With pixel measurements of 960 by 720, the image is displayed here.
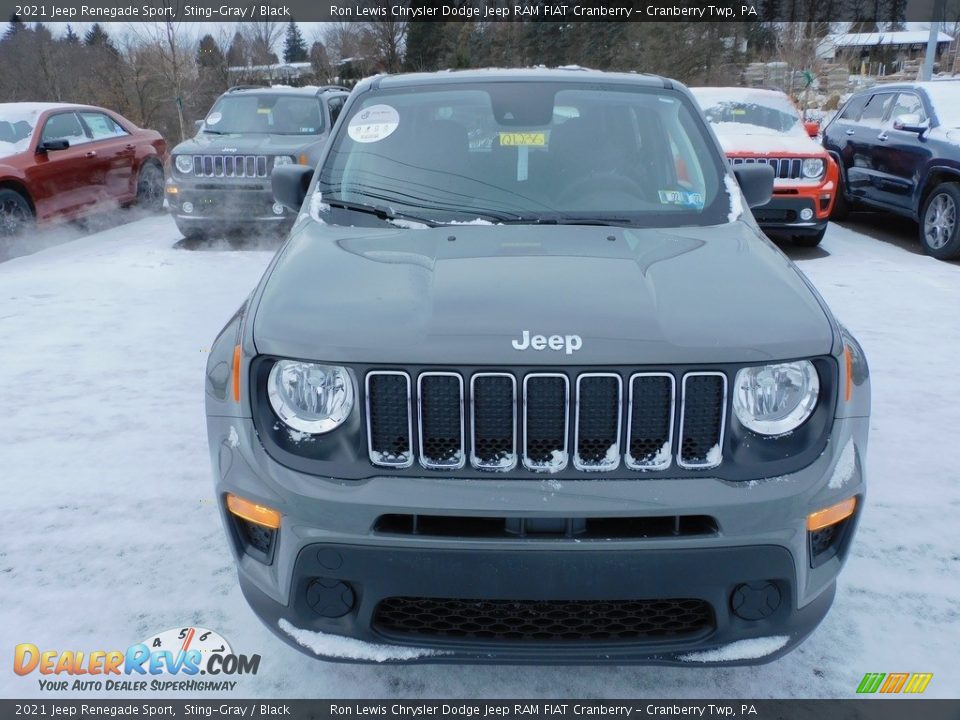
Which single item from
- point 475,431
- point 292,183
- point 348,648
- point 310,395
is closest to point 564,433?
point 475,431

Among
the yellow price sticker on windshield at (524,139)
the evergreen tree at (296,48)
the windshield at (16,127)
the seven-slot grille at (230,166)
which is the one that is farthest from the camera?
the evergreen tree at (296,48)

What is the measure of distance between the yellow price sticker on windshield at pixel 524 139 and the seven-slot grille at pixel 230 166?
6.03 meters

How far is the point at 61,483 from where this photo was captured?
3617 mm

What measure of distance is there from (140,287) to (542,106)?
17.1 feet

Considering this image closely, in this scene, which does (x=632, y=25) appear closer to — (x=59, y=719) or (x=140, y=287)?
(x=140, y=287)

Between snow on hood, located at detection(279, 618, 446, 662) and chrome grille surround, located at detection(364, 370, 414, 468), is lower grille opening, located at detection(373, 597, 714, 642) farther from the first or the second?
chrome grille surround, located at detection(364, 370, 414, 468)

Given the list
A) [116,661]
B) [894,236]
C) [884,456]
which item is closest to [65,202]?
[116,661]

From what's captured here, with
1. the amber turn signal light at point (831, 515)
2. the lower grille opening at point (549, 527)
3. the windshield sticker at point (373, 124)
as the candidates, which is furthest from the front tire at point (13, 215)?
the amber turn signal light at point (831, 515)

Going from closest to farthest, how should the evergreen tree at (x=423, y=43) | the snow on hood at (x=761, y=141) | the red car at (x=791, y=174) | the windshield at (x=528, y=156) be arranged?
the windshield at (x=528, y=156) < the red car at (x=791, y=174) < the snow on hood at (x=761, y=141) < the evergreen tree at (x=423, y=43)

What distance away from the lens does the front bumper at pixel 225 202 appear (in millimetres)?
8664

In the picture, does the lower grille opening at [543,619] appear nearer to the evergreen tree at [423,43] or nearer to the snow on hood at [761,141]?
the snow on hood at [761,141]

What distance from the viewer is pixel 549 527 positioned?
1.96 meters

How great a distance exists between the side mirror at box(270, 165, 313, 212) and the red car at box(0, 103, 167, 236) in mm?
6296

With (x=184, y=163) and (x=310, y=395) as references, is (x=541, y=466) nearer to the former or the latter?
(x=310, y=395)
